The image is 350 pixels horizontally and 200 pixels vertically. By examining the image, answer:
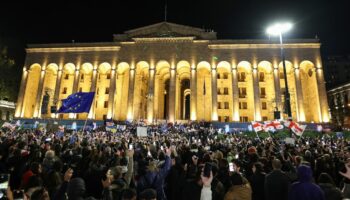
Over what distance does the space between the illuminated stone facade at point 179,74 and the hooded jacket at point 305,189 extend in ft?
120

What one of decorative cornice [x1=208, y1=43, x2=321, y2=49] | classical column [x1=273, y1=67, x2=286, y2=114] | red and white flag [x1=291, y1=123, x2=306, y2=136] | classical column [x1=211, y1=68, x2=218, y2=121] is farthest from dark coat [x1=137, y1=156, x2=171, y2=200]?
decorative cornice [x1=208, y1=43, x2=321, y2=49]

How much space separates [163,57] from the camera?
1716 inches

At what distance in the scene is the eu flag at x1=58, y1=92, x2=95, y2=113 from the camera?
12801 millimetres

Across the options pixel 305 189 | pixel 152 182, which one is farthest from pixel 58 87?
pixel 305 189

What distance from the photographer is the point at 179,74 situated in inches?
1898

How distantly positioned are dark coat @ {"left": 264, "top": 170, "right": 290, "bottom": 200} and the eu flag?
34.6 ft

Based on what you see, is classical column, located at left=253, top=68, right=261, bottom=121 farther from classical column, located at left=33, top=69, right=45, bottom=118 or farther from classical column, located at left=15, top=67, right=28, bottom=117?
classical column, located at left=15, top=67, right=28, bottom=117

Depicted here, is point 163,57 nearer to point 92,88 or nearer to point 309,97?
point 92,88

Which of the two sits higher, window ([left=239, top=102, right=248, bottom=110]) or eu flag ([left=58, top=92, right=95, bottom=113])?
window ([left=239, top=102, right=248, bottom=110])

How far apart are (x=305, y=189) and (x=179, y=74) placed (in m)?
45.0

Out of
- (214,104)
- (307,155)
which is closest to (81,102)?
(307,155)

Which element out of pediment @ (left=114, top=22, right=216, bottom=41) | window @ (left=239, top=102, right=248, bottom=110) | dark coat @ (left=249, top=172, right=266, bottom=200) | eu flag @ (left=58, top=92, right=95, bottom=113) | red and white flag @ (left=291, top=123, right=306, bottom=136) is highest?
pediment @ (left=114, top=22, right=216, bottom=41)

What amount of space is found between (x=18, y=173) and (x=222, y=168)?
5.65 meters

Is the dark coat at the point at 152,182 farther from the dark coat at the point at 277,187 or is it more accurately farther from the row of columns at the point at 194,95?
the row of columns at the point at 194,95
